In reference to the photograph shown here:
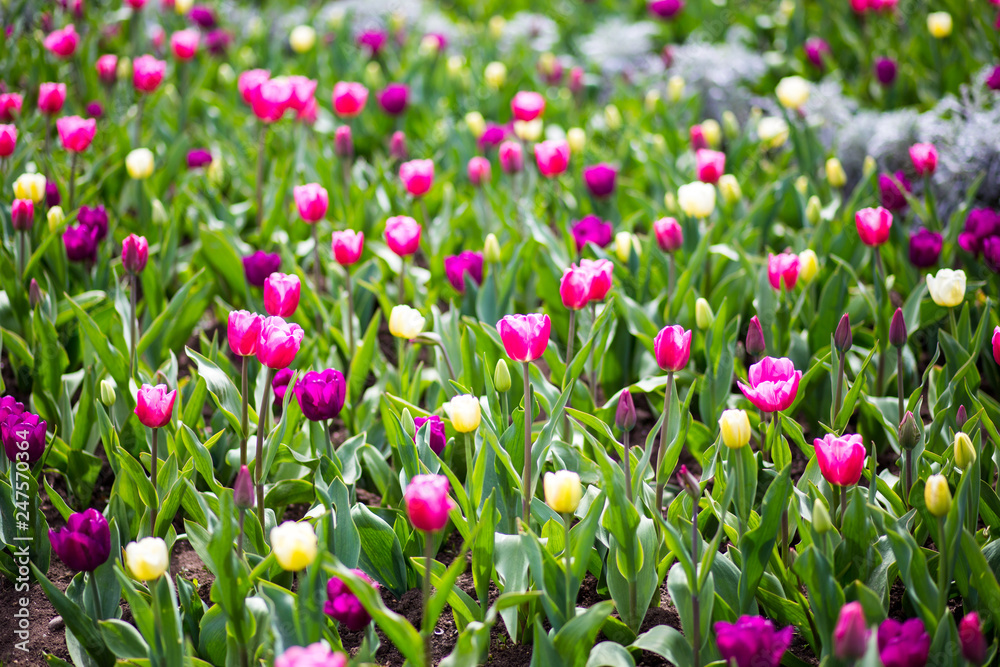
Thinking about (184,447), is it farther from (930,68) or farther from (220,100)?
(930,68)

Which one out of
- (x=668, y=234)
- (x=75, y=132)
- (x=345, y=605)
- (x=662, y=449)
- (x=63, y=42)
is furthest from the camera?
(x=63, y=42)

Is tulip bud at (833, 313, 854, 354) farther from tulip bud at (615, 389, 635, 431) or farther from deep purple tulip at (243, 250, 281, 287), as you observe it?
deep purple tulip at (243, 250, 281, 287)

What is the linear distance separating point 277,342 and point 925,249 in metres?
1.92

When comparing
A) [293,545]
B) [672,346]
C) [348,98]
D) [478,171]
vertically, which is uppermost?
[672,346]

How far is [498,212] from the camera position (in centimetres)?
325

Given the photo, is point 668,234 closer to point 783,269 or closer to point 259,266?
point 783,269

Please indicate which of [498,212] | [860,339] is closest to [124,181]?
[498,212]

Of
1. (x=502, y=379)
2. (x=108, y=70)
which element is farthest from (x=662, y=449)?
(x=108, y=70)

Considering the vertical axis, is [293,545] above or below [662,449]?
above

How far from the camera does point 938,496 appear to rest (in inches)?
60.4

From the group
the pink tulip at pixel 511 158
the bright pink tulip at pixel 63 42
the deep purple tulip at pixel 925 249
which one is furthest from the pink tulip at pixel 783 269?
the bright pink tulip at pixel 63 42

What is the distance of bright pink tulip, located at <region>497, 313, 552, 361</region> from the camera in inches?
70.6

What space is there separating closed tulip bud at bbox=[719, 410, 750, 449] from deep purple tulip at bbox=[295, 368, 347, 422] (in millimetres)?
778

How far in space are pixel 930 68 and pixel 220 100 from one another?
382cm
